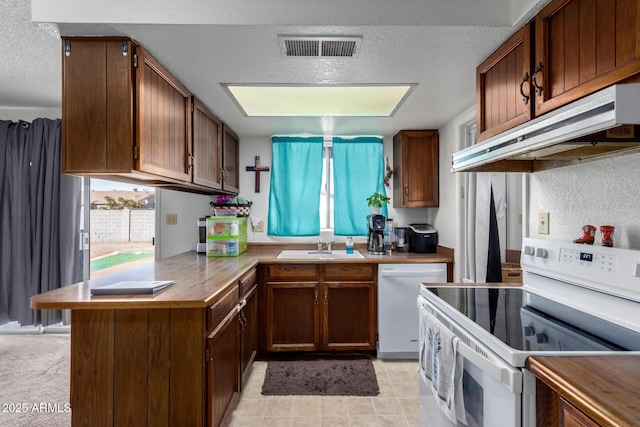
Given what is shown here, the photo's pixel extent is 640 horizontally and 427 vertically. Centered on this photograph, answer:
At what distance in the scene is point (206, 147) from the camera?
257 centimetres

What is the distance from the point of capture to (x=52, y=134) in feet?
10.1

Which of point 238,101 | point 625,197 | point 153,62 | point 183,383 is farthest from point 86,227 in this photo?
point 625,197

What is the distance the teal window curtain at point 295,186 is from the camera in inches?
136

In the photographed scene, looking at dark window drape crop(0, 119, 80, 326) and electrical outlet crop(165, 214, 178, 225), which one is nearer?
dark window drape crop(0, 119, 80, 326)

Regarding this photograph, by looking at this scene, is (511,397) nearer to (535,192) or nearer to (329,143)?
(535,192)

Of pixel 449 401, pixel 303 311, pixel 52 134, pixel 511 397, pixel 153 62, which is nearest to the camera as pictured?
pixel 511 397

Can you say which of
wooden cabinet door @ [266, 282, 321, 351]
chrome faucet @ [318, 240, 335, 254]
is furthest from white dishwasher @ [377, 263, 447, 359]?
chrome faucet @ [318, 240, 335, 254]

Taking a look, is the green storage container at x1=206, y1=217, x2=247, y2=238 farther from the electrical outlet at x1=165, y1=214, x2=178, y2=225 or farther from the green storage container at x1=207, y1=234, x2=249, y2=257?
the electrical outlet at x1=165, y1=214, x2=178, y2=225

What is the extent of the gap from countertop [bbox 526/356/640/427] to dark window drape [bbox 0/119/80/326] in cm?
360

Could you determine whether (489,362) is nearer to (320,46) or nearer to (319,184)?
(320,46)

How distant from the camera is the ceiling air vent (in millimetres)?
1617

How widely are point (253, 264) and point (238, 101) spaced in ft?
4.04

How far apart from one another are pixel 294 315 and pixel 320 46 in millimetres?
2050

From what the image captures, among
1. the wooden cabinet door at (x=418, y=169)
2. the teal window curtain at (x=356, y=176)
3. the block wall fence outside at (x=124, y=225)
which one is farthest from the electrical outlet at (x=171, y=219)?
the wooden cabinet door at (x=418, y=169)
